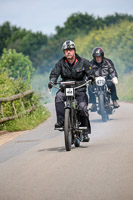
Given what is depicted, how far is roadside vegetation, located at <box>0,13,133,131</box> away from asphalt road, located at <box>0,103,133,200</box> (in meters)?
5.60

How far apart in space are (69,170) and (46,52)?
331ft

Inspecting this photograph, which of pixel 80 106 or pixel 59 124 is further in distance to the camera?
pixel 80 106

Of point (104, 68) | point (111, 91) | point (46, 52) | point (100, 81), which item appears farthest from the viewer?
point (46, 52)

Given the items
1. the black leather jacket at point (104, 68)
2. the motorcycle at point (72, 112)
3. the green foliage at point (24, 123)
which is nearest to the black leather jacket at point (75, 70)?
the motorcycle at point (72, 112)

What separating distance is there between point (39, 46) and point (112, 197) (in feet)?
361

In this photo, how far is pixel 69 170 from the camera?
6.95 metres

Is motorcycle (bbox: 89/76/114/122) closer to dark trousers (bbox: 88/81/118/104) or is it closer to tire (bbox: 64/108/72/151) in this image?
dark trousers (bbox: 88/81/118/104)

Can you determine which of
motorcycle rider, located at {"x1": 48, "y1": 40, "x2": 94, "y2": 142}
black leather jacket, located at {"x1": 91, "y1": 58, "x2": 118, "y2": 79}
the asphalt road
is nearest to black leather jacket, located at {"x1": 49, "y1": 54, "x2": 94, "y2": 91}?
motorcycle rider, located at {"x1": 48, "y1": 40, "x2": 94, "y2": 142}

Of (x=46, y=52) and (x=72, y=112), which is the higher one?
(x=46, y=52)

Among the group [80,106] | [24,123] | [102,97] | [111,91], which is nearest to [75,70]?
[80,106]

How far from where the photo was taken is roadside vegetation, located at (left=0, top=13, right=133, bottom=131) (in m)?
18.3

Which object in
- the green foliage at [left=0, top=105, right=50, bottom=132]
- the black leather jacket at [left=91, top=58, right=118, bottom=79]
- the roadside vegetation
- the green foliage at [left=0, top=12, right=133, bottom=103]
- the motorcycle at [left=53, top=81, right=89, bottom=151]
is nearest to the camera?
the motorcycle at [left=53, top=81, right=89, bottom=151]

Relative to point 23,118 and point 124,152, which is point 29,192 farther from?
point 23,118

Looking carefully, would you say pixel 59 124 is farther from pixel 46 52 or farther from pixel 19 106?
pixel 46 52
